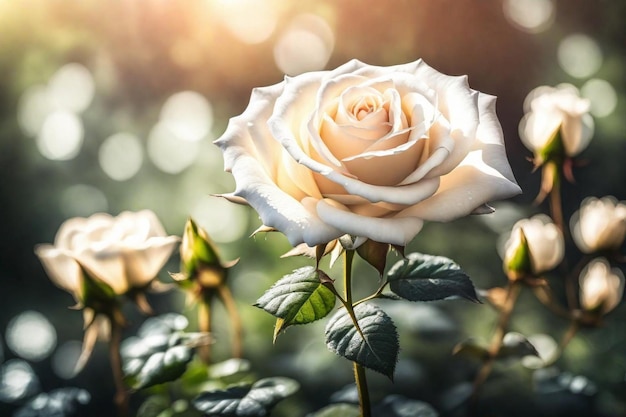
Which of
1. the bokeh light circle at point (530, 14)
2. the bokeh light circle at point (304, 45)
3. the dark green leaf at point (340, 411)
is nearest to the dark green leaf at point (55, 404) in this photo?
the dark green leaf at point (340, 411)

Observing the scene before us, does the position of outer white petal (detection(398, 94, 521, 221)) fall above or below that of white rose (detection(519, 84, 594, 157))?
above

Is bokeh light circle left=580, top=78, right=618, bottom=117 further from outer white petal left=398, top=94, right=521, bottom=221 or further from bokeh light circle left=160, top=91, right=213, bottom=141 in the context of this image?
outer white petal left=398, top=94, right=521, bottom=221

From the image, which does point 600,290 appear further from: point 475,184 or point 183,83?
point 183,83

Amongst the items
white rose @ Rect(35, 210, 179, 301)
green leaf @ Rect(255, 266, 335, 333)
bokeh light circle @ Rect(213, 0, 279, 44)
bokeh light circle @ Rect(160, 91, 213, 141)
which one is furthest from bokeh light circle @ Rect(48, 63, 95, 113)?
green leaf @ Rect(255, 266, 335, 333)

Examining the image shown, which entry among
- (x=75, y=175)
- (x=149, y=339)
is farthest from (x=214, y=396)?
(x=75, y=175)

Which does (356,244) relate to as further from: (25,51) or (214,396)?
(25,51)

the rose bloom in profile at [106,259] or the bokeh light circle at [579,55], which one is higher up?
the bokeh light circle at [579,55]

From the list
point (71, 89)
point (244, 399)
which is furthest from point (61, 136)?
point (244, 399)

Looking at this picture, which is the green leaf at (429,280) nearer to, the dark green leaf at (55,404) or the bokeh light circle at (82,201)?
the dark green leaf at (55,404)
